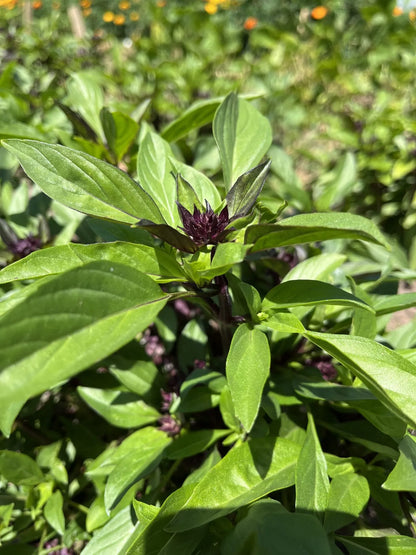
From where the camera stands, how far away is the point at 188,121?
1.00 meters

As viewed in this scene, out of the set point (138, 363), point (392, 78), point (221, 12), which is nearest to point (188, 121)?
point (138, 363)

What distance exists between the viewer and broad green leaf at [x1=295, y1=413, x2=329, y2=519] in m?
0.66

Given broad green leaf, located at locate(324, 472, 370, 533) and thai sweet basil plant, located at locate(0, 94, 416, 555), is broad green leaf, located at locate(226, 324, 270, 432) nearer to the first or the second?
thai sweet basil plant, located at locate(0, 94, 416, 555)

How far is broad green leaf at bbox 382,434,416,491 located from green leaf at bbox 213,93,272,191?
1.74ft

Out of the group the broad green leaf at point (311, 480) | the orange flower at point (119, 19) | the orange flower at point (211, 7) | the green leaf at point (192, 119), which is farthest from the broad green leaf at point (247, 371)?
the orange flower at point (119, 19)

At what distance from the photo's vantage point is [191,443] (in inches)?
33.4

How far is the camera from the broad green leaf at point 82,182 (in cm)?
55

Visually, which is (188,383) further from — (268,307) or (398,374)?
(398,374)

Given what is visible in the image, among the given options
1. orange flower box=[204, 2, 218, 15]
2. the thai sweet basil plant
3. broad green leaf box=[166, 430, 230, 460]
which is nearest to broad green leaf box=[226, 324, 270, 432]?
the thai sweet basil plant

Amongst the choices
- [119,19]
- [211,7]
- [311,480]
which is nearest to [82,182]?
[311,480]

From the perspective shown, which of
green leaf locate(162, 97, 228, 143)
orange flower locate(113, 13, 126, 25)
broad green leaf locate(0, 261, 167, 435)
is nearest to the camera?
broad green leaf locate(0, 261, 167, 435)

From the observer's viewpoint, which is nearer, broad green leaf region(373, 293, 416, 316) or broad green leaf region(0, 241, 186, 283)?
broad green leaf region(0, 241, 186, 283)

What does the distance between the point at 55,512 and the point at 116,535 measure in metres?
0.20

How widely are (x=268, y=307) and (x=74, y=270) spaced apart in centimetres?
33
